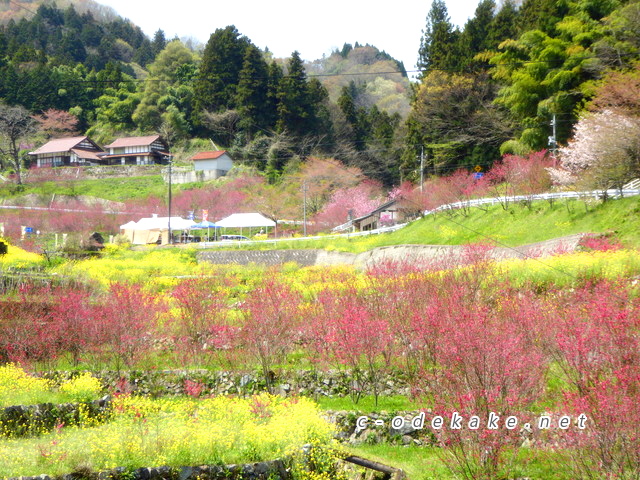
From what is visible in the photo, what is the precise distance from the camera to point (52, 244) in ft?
118

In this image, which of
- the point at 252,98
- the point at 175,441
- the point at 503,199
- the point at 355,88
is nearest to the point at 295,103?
the point at 252,98

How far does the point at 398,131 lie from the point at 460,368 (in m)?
48.1

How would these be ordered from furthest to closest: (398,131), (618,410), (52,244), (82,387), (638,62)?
(398,131) < (52,244) < (638,62) < (82,387) < (618,410)

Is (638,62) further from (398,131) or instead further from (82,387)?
(398,131)

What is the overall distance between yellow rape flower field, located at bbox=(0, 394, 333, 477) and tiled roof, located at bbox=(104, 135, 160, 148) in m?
55.9

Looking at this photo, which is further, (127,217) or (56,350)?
(127,217)

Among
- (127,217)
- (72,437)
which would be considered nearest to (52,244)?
(127,217)

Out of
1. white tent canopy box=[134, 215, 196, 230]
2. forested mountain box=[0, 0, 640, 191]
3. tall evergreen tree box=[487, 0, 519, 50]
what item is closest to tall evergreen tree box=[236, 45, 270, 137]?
forested mountain box=[0, 0, 640, 191]

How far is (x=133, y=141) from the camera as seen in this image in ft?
210

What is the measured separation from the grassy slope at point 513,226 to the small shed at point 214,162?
23582mm

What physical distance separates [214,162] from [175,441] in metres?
50.0

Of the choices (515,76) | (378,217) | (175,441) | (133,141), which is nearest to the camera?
(175,441)

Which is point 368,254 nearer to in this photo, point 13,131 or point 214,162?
point 214,162

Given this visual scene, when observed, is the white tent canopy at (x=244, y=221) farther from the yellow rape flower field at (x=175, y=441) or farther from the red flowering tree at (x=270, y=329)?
the yellow rape flower field at (x=175, y=441)
